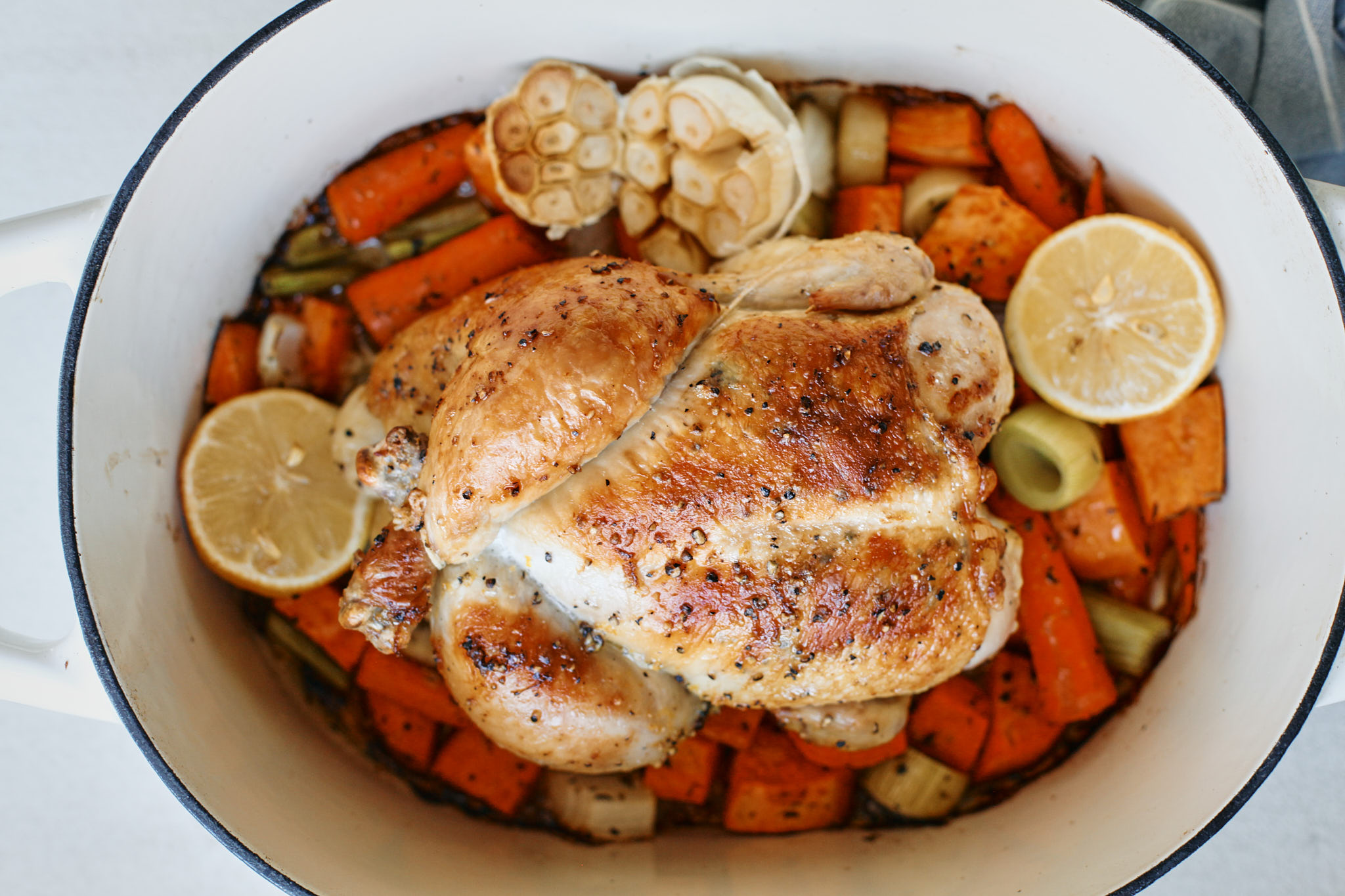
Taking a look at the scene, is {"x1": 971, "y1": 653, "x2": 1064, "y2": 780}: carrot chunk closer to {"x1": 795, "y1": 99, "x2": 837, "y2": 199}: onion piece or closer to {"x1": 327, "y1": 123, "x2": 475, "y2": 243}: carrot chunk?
{"x1": 795, "y1": 99, "x2": 837, "y2": 199}: onion piece

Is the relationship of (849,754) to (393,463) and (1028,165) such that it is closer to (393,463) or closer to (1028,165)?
(393,463)

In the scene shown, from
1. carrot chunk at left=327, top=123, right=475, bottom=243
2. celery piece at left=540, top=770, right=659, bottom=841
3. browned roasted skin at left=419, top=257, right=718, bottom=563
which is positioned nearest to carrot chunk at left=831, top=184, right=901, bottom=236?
browned roasted skin at left=419, top=257, right=718, bottom=563

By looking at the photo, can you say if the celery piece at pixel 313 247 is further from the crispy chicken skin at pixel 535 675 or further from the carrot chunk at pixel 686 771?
the carrot chunk at pixel 686 771

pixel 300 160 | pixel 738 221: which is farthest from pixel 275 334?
pixel 738 221

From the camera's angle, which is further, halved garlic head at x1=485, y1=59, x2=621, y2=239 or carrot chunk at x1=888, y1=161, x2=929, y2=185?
carrot chunk at x1=888, y1=161, x2=929, y2=185

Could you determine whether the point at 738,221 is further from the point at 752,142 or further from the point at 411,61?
the point at 411,61

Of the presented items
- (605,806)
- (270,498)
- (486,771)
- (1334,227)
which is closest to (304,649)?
(270,498)

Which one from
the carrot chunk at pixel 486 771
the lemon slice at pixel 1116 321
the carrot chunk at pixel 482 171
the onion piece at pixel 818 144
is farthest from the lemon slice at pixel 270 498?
the lemon slice at pixel 1116 321
